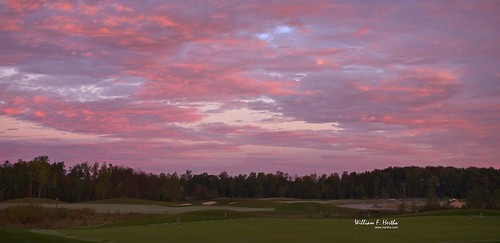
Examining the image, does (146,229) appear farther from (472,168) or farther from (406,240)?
(472,168)

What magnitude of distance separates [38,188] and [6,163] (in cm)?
2934

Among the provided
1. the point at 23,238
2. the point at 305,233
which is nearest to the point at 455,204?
the point at 305,233

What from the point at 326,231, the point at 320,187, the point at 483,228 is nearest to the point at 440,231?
the point at 483,228

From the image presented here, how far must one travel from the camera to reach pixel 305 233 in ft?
103

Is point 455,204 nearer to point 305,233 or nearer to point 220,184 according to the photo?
point 305,233

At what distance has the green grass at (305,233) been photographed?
92.6ft

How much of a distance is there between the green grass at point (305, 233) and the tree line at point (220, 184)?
107747 millimetres

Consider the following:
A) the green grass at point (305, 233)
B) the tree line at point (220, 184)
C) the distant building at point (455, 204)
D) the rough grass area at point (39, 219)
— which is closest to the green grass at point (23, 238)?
the green grass at point (305, 233)

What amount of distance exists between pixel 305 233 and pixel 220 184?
16046cm

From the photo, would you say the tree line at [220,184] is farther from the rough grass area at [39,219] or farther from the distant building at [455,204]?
the rough grass area at [39,219]

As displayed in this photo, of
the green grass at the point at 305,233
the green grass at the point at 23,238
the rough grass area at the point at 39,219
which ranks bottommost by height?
the rough grass area at the point at 39,219

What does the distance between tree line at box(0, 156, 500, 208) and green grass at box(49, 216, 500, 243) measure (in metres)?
108

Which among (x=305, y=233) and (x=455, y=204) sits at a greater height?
(x=305, y=233)

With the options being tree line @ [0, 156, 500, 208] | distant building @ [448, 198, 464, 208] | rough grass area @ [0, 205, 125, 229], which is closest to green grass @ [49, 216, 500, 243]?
rough grass area @ [0, 205, 125, 229]
